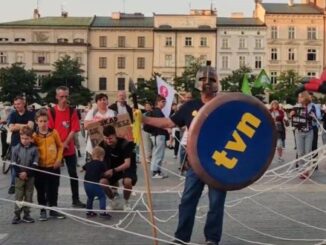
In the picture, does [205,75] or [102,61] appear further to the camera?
[102,61]

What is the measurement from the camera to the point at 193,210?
7.18 m

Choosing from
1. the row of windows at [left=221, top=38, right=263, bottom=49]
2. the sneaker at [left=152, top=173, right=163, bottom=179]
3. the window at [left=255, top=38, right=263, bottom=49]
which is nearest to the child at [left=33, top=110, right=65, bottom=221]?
the sneaker at [left=152, top=173, right=163, bottom=179]

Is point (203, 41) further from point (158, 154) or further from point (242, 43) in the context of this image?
point (158, 154)

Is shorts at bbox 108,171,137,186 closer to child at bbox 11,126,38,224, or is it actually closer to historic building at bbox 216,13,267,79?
child at bbox 11,126,38,224

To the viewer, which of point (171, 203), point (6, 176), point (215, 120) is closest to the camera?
point (215, 120)

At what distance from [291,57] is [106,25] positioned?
24.7 metres

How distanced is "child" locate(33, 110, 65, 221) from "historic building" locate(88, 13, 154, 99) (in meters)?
85.9

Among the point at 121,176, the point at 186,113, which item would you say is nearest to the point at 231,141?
the point at 186,113

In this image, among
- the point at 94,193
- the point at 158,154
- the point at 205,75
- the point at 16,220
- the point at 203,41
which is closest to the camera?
the point at 205,75

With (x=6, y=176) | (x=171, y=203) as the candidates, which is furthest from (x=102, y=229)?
(x=6, y=176)

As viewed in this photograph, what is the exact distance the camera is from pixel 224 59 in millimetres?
95188

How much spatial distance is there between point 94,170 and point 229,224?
76.5 inches

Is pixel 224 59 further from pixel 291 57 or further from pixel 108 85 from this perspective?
pixel 108 85

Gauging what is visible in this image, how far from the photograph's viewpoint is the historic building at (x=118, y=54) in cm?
9556
